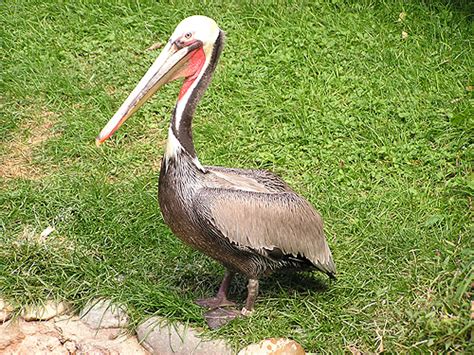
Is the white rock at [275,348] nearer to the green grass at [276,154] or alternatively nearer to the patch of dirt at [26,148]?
the green grass at [276,154]

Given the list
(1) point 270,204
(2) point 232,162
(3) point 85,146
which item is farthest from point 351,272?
(3) point 85,146

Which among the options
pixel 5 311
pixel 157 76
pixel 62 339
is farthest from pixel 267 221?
pixel 5 311

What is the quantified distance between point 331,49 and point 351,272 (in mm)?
2574

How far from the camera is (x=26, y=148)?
650 cm

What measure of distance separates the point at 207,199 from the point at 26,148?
7.97 ft

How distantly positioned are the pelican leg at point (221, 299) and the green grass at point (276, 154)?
0.28ft

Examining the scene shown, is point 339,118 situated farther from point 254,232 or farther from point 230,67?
point 254,232

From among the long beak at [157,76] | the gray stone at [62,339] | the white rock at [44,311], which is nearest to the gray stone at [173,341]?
the gray stone at [62,339]

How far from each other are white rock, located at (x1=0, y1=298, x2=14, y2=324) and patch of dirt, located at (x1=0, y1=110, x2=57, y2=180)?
1.31m

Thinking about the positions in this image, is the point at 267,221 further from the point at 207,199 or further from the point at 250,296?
the point at 250,296

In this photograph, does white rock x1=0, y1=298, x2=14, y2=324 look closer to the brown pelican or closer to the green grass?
the green grass

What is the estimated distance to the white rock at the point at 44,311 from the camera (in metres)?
5.07

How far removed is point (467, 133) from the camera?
6348mm

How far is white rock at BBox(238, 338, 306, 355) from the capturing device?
15.2ft
